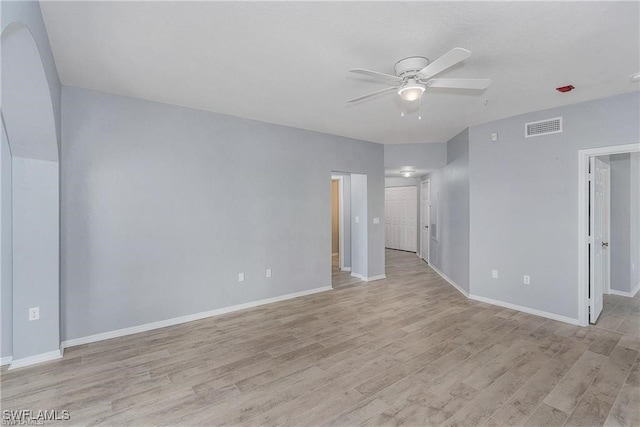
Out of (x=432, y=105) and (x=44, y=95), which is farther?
(x=432, y=105)

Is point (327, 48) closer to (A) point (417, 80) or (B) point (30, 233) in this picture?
(A) point (417, 80)

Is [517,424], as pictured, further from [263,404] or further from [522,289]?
[522,289]

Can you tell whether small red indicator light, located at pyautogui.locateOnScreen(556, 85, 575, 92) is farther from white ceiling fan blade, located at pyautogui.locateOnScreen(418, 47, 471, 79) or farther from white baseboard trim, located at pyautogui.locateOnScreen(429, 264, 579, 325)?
white baseboard trim, located at pyautogui.locateOnScreen(429, 264, 579, 325)

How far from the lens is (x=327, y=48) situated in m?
2.39

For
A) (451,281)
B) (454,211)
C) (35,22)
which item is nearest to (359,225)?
(454,211)

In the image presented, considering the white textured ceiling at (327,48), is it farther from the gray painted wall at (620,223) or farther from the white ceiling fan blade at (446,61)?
the gray painted wall at (620,223)

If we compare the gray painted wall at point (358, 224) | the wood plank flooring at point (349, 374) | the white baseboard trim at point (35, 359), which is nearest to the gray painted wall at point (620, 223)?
the wood plank flooring at point (349, 374)

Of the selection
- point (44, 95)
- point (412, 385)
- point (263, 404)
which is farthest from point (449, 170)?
point (44, 95)

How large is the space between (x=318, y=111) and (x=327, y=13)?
6.66 ft

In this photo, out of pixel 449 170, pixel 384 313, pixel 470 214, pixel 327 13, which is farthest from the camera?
pixel 449 170

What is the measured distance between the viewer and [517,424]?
2008 mm

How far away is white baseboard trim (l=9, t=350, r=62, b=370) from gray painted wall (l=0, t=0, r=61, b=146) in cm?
213

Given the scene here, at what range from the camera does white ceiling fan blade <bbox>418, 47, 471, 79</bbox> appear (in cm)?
190

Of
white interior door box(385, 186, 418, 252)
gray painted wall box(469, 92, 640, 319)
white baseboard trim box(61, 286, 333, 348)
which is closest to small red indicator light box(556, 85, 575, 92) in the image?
gray painted wall box(469, 92, 640, 319)
